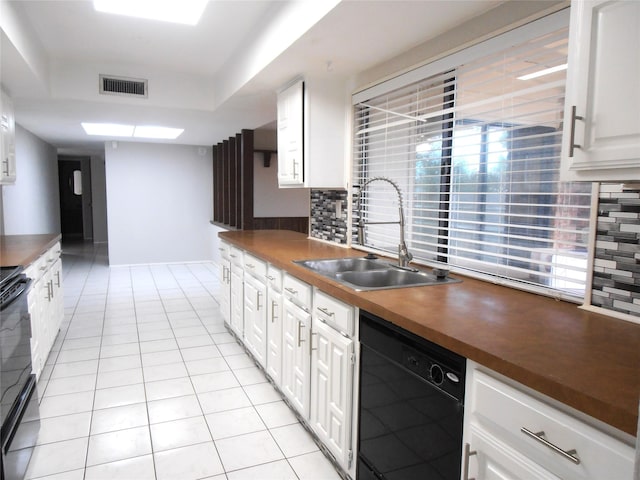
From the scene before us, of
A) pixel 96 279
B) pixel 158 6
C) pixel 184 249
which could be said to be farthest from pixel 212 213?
pixel 158 6

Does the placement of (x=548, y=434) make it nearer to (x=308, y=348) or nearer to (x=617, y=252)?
(x=617, y=252)

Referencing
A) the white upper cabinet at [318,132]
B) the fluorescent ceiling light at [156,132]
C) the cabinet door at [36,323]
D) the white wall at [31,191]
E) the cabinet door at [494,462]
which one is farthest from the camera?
the fluorescent ceiling light at [156,132]

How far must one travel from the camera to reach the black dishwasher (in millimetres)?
1288

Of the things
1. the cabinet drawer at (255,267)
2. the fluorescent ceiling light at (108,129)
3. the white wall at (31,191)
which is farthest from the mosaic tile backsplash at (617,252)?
the white wall at (31,191)

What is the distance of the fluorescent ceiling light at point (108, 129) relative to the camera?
5.51m

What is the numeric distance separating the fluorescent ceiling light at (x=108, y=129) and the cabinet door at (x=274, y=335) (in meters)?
3.88

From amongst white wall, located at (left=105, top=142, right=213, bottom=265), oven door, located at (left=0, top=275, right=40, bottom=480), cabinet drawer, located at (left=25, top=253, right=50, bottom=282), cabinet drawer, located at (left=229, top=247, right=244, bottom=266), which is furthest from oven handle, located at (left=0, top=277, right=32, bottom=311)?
white wall, located at (left=105, top=142, right=213, bottom=265)

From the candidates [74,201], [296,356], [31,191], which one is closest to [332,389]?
[296,356]

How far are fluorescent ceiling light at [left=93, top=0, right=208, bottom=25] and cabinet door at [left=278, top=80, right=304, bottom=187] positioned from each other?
2.65 feet

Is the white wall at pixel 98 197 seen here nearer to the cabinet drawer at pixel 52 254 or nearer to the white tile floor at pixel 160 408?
the white tile floor at pixel 160 408

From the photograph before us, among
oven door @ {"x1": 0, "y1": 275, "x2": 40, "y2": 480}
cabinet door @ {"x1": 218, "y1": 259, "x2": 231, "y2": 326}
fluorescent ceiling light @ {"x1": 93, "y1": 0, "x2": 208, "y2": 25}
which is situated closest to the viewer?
oven door @ {"x1": 0, "y1": 275, "x2": 40, "y2": 480}

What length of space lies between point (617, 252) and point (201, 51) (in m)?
3.31

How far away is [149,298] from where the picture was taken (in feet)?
17.6

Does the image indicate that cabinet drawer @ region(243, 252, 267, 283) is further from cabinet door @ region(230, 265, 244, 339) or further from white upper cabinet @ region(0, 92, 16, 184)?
white upper cabinet @ region(0, 92, 16, 184)
